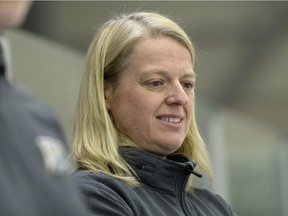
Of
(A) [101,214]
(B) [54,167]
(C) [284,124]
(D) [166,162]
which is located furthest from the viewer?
(C) [284,124]

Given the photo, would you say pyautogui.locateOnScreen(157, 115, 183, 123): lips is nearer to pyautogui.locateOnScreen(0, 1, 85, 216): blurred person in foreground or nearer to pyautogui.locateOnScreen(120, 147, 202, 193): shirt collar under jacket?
pyautogui.locateOnScreen(120, 147, 202, 193): shirt collar under jacket

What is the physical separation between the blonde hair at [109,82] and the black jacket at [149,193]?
4 centimetres

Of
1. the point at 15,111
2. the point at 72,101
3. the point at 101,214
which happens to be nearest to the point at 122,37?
the point at 101,214

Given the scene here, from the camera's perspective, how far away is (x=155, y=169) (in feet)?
7.14

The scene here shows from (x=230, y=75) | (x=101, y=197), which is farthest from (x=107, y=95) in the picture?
(x=230, y=75)

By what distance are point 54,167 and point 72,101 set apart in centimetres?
422

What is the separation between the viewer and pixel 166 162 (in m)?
2.20

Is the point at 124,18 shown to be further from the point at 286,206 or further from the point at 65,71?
the point at 286,206

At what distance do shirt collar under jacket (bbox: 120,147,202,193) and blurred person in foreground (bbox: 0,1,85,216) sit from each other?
997 mm

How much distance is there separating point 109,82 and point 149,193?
352mm

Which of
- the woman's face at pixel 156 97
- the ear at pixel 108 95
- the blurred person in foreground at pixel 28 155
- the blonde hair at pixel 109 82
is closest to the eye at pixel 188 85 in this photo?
the woman's face at pixel 156 97

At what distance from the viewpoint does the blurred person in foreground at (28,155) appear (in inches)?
42.9

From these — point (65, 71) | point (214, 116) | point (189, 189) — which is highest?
point (189, 189)

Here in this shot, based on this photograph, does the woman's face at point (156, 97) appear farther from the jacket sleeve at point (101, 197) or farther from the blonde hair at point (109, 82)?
the jacket sleeve at point (101, 197)
